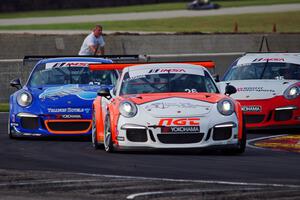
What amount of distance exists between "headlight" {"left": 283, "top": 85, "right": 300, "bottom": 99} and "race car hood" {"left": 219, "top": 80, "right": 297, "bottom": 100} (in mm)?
62

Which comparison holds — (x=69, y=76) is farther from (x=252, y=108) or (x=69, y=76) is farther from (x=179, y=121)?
(x=179, y=121)

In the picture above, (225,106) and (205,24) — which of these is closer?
(225,106)

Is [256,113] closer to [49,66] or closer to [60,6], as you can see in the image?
[49,66]

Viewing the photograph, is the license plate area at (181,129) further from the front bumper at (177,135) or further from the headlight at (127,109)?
the headlight at (127,109)

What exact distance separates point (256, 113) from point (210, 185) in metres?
7.39

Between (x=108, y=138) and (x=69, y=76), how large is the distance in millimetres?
3569

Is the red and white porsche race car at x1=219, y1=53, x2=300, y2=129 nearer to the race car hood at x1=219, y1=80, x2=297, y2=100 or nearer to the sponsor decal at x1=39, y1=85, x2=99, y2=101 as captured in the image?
the race car hood at x1=219, y1=80, x2=297, y2=100

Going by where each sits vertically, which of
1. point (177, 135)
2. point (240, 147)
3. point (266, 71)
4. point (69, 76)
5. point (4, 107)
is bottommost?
point (4, 107)

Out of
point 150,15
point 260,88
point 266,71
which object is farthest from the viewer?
point 150,15

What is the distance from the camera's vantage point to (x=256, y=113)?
54.4 feet

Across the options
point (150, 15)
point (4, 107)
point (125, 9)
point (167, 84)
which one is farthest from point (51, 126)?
point (125, 9)

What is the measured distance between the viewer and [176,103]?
1274cm

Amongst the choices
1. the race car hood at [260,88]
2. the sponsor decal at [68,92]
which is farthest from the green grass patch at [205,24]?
the sponsor decal at [68,92]

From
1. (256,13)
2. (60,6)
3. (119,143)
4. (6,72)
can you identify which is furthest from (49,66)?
(60,6)
